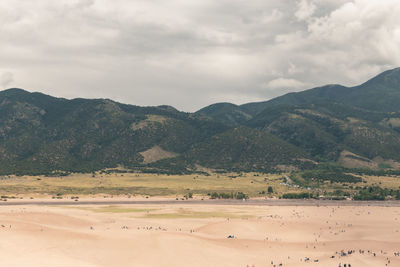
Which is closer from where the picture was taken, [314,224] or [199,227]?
[199,227]

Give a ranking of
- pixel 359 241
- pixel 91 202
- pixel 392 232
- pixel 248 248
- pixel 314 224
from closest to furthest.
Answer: pixel 248 248 → pixel 359 241 → pixel 392 232 → pixel 314 224 → pixel 91 202

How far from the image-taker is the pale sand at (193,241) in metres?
60.2

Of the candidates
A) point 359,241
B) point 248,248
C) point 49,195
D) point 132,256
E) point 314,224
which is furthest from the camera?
point 49,195

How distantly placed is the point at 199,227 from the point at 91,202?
252 ft

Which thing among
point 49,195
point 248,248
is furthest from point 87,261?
point 49,195

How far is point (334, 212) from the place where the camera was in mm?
132500

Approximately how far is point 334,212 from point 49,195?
423 ft

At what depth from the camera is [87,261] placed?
57.5 m

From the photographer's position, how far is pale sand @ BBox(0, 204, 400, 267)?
60.2 metres

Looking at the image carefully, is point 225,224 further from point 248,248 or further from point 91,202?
point 91,202

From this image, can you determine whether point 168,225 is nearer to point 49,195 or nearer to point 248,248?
point 248,248

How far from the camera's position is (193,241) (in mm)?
72125

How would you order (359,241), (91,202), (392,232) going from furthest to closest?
1. (91,202)
2. (392,232)
3. (359,241)

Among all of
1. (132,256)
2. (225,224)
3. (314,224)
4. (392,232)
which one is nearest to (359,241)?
(392,232)
